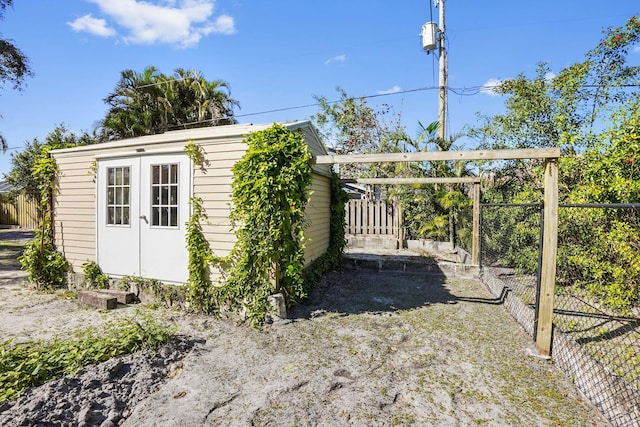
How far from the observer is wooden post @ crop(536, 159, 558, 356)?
3.38 m

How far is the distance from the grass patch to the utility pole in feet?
33.0

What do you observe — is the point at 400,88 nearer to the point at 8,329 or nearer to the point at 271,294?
the point at 271,294

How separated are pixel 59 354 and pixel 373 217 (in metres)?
9.39

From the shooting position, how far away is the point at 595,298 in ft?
15.6

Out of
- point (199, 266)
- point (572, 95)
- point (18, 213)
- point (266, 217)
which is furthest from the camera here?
point (18, 213)

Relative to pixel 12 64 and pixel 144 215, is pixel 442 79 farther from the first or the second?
pixel 12 64

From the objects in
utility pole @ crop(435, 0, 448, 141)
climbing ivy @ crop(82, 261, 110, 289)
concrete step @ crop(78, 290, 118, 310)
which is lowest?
concrete step @ crop(78, 290, 118, 310)

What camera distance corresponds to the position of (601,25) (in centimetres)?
693

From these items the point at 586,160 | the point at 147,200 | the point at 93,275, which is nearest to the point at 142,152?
the point at 147,200

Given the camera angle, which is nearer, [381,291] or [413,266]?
[381,291]

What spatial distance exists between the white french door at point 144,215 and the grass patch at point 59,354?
147 cm

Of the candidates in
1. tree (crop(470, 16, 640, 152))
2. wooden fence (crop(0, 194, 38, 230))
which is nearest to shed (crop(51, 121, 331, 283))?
tree (crop(470, 16, 640, 152))

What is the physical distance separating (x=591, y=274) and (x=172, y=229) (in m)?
Answer: 6.39

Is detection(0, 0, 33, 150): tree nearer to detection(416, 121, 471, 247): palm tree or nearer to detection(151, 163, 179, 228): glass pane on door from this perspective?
detection(151, 163, 179, 228): glass pane on door
